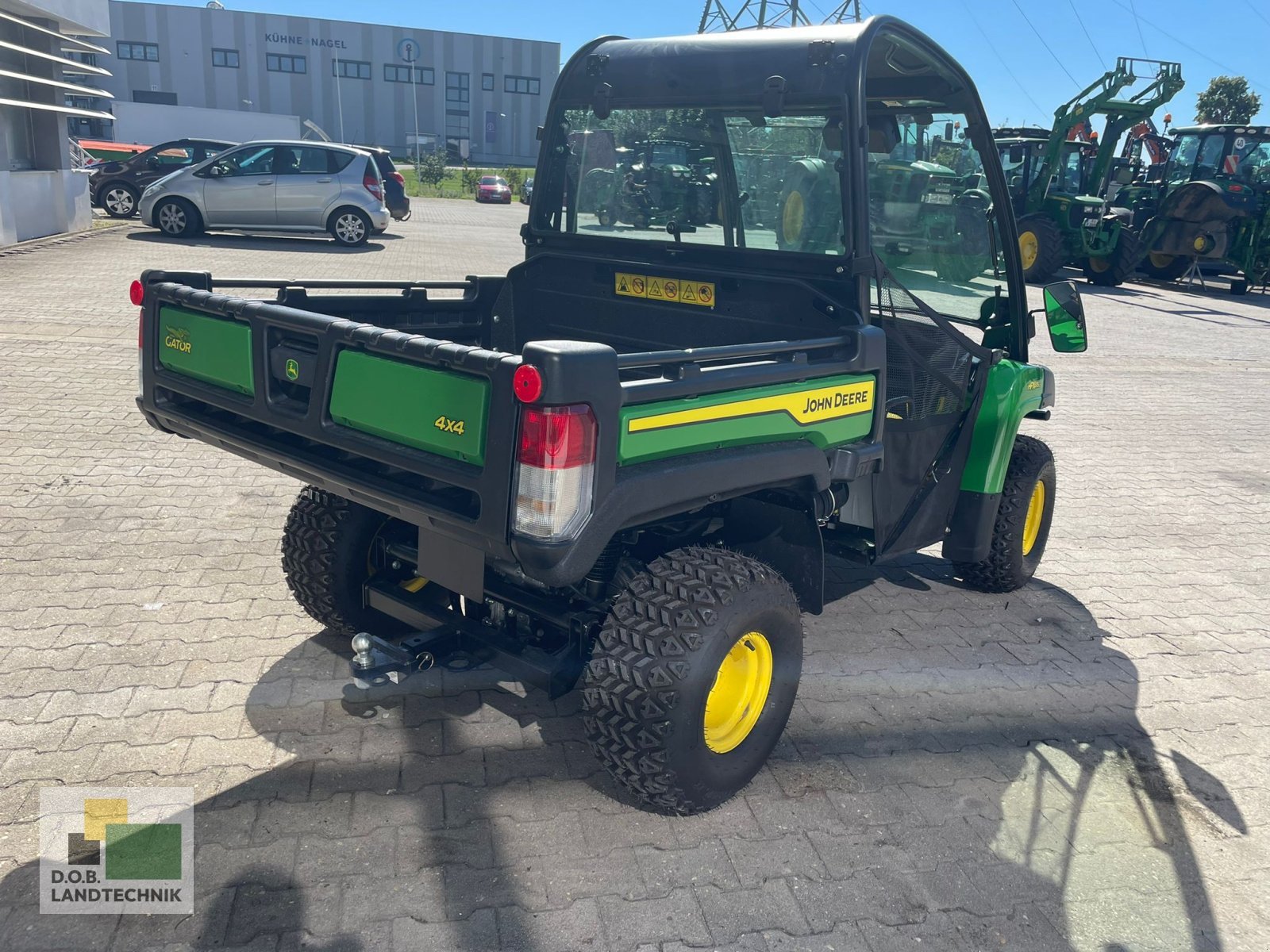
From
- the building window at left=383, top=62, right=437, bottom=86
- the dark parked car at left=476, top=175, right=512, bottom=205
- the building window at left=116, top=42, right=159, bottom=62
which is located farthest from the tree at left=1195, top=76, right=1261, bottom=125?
the building window at left=116, top=42, right=159, bottom=62

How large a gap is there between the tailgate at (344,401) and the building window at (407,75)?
79.2 m

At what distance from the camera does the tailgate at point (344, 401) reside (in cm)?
246

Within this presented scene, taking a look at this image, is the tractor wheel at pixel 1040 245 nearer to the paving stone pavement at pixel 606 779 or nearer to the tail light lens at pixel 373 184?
the tail light lens at pixel 373 184

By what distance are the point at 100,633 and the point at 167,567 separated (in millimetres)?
693

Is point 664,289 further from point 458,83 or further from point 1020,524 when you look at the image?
point 458,83

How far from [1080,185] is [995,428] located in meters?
18.1

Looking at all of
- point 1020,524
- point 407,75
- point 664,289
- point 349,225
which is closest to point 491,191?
Answer: point 349,225

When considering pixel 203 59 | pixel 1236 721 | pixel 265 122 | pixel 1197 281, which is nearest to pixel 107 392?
pixel 1236 721

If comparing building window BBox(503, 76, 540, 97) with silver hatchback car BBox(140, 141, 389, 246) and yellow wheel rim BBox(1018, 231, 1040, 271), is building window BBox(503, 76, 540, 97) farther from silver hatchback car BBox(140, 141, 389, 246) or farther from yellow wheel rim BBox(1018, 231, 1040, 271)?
yellow wheel rim BBox(1018, 231, 1040, 271)

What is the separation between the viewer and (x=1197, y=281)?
2167 cm

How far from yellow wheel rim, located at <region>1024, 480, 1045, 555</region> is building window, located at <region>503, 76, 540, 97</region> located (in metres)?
79.4

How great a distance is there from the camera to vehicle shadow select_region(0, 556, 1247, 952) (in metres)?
2.56

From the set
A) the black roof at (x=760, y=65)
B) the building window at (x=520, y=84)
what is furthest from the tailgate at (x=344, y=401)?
the building window at (x=520, y=84)

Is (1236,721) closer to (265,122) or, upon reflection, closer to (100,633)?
(100,633)
